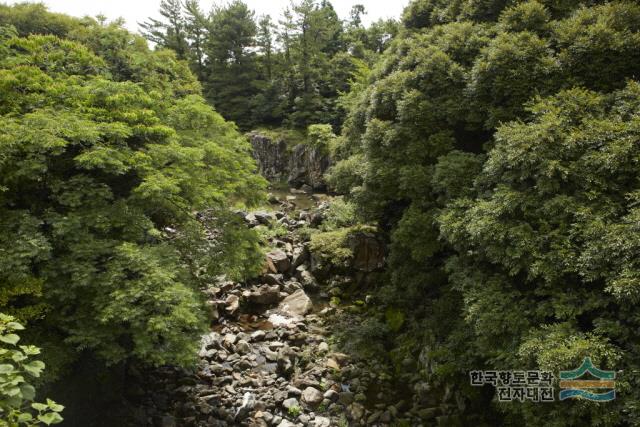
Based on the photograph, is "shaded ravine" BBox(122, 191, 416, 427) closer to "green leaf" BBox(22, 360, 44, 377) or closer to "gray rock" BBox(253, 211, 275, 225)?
"gray rock" BBox(253, 211, 275, 225)

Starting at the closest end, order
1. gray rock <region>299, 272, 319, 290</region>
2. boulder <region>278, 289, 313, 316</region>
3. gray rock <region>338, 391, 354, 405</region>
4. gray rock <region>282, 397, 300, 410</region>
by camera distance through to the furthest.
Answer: gray rock <region>282, 397, 300, 410</region> → gray rock <region>338, 391, 354, 405</region> → boulder <region>278, 289, 313, 316</region> → gray rock <region>299, 272, 319, 290</region>

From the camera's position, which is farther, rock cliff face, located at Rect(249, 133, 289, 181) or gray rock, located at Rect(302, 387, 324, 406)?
rock cliff face, located at Rect(249, 133, 289, 181)

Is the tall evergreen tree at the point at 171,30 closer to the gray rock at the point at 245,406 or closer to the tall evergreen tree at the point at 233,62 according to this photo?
the tall evergreen tree at the point at 233,62

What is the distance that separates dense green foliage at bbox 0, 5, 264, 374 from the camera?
6.30 meters

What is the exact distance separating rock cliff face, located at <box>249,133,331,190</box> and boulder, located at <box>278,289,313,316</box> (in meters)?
14.2

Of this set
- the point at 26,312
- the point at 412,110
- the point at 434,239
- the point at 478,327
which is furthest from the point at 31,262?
the point at 412,110

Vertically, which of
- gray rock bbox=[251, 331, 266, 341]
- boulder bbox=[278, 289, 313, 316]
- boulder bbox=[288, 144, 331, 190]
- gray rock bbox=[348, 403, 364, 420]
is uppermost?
boulder bbox=[288, 144, 331, 190]

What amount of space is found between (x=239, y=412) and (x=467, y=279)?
615cm

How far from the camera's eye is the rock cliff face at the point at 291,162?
90.7 feet

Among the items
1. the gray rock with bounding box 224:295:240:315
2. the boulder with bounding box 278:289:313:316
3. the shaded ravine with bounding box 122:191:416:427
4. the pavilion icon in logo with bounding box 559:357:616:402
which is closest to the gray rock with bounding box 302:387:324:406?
the shaded ravine with bounding box 122:191:416:427

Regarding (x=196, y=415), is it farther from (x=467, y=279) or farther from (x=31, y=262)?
(x=467, y=279)

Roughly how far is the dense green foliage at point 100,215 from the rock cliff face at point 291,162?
1757 centimetres

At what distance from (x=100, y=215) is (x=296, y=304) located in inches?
326

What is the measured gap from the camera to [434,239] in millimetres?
10078
